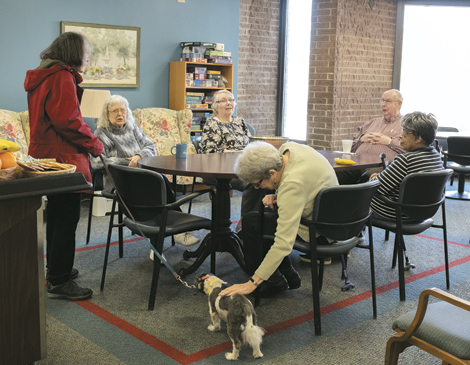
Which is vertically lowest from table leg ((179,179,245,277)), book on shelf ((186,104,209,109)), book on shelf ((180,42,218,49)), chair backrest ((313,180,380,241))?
table leg ((179,179,245,277))

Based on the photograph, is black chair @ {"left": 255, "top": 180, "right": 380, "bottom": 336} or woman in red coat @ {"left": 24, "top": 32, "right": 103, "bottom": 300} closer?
black chair @ {"left": 255, "top": 180, "right": 380, "bottom": 336}

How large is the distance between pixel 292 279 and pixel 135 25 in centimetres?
412

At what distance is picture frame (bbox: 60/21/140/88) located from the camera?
5617 millimetres

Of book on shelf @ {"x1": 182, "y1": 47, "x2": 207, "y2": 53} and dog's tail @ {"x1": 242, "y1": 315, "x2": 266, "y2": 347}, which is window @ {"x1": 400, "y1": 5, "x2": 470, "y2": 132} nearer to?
book on shelf @ {"x1": 182, "y1": 47, "x2": 207, "y2": 53}

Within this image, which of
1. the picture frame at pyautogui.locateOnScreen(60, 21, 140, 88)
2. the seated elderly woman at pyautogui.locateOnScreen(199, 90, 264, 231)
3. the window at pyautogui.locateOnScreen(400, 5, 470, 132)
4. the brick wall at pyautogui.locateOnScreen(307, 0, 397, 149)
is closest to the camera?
the seated elderly woman at pyautogui.locateOnScreen(199, 90, 264, 231)

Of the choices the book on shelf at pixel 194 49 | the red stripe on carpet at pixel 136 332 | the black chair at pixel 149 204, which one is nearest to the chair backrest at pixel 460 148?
the book on shelf at pixel 194 49

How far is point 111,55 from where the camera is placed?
19.0 ft

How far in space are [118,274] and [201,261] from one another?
0.56 m

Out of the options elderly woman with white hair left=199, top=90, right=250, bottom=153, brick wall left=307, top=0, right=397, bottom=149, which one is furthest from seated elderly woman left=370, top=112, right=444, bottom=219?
brick wall left=307, top=0, right=397, bottom=149

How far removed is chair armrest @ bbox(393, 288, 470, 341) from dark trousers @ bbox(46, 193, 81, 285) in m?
1.85

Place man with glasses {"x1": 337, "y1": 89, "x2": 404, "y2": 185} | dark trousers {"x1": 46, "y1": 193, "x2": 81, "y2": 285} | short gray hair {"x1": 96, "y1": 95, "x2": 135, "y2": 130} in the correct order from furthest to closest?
man with glasses {"x1": 337, "y1": 89, "x2": 404, "y2": 185}, short gray hair {"x1": 96, "y1": 95, "x2": 135, "y2": 130}, dark trousers {"x1": 46, "y1": 193, "x2": 81, "y2": 285}

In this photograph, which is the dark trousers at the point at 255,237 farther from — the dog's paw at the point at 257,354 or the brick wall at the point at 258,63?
the brick wall at the point at 258,63

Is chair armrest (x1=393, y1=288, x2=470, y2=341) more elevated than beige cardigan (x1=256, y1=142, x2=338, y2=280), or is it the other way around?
beige cardigan (x1=256, y1=142, x2=338, y2=280)

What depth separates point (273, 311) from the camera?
2799 mm
